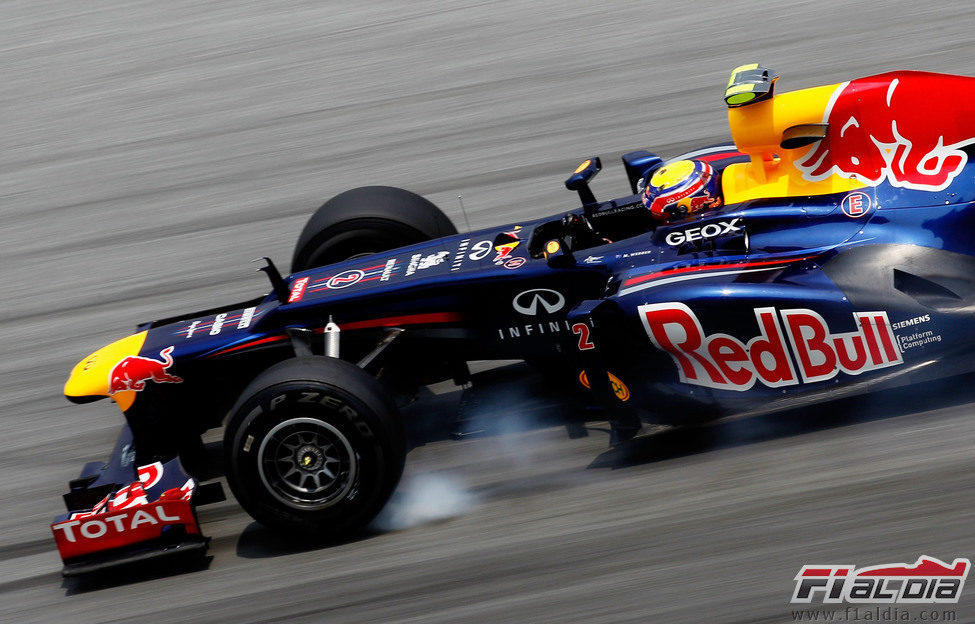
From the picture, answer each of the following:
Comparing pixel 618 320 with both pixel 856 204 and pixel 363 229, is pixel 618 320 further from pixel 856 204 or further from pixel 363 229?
pixel 363 229

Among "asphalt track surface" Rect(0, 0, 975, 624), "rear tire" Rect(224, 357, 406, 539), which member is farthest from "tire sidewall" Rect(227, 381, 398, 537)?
"asphalt track surface" Rect(0, 0, 975, 624)

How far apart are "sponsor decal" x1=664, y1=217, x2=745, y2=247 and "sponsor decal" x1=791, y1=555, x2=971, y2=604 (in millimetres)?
1726

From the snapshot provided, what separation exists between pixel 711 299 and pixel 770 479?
0.85 metres

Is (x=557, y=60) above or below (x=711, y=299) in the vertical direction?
above

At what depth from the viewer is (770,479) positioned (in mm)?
4988

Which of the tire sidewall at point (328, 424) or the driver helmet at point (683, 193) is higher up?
the driver helmet at point (683, 193)

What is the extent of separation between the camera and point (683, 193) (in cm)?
551

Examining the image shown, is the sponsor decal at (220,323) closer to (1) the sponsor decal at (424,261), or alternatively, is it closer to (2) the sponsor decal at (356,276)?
(2) the sponsor decal at (356,276)

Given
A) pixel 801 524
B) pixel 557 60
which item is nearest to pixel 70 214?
pixel 557 60

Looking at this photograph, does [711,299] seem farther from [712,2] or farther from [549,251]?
[712,2]

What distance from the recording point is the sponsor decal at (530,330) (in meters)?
5.62

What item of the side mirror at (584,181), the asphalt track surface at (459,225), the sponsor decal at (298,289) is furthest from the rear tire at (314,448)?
the side mirror at (584,181)

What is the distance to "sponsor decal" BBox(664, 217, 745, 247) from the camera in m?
5.38

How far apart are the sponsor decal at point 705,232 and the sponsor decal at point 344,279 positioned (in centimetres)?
164
